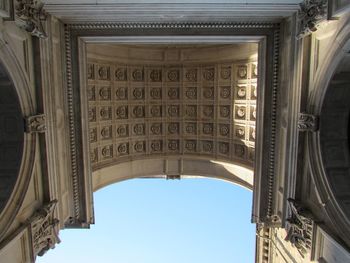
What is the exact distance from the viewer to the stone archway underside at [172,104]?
1753cm

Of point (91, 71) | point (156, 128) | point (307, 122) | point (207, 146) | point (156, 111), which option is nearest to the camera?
point (307, 122)

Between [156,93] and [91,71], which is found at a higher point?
[91,71]

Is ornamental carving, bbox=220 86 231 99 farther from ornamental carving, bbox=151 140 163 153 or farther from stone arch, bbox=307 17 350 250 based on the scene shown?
stone arch, bbox=307 17 350 250

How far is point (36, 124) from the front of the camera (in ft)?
37.9

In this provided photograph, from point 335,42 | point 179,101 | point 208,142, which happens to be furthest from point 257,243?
point 335,42

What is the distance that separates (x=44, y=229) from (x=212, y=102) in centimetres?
1011

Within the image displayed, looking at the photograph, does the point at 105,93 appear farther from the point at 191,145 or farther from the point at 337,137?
the point at 337,137

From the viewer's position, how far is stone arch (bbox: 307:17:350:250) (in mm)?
10688

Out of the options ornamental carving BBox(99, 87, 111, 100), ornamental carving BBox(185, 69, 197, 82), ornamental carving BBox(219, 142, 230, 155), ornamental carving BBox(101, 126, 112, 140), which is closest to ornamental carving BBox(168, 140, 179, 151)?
ornamental carving BBox(219, 142, 230, 155)

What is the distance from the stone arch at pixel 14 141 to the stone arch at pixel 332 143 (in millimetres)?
8694

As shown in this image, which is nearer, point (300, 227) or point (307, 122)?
point (307, 122)

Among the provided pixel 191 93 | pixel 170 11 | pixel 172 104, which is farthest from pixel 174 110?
pixel 170 11

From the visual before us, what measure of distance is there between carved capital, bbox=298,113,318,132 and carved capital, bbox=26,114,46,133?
8.13 m

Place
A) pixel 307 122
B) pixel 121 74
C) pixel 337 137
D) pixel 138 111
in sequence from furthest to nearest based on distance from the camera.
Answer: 1. pixel 138 111
2. pixel 121 74
3. pixel 337 137
4. pixel 307 122
